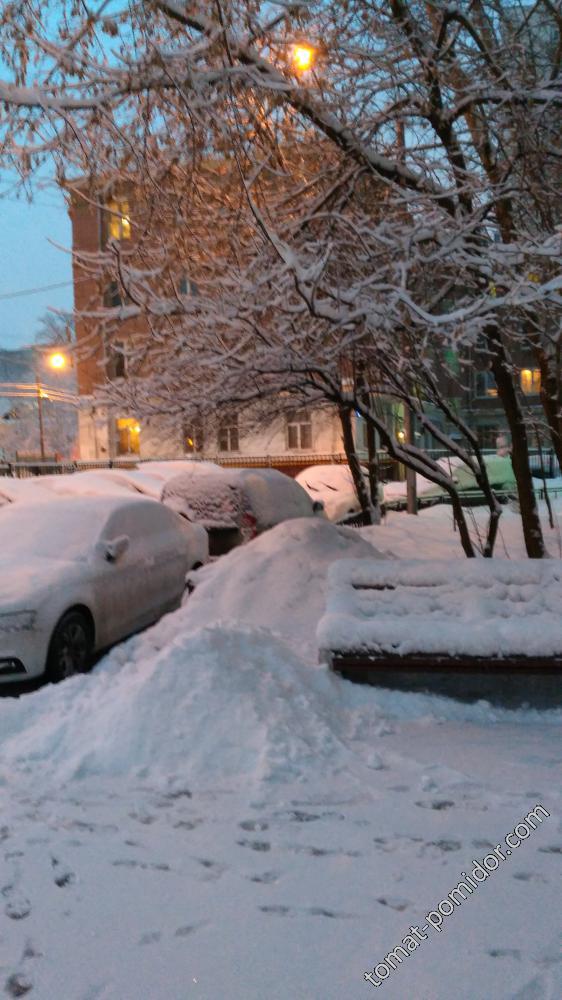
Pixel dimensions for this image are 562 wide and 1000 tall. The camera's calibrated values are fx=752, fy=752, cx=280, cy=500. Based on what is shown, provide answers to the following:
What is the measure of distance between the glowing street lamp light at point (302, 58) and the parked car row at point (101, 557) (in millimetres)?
4267

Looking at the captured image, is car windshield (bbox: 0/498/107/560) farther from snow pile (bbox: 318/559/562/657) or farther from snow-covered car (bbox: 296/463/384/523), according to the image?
snow-covered car (bbox: 296/463/384/523)

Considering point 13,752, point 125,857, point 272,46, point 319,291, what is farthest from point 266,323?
point 125,857

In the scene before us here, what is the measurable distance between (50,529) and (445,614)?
404 cm

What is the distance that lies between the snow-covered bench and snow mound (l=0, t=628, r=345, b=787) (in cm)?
38

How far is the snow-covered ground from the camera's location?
217 cm

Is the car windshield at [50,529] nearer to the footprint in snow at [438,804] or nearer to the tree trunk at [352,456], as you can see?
the tree trunk at [352,456]

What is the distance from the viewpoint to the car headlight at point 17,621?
550cm

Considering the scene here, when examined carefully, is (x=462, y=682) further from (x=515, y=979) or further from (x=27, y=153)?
(x=27, y=153)

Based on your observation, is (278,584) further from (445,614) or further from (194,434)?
(194,434)

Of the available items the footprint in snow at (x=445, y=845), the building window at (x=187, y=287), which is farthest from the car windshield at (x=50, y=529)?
the footprint in snow at (x=445, y=845)

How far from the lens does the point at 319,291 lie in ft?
19.3

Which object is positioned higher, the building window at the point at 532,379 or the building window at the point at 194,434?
the building window at the point at 532,379

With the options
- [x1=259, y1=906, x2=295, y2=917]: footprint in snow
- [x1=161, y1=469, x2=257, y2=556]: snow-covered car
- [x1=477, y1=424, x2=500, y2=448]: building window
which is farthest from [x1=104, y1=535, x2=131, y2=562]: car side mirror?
[x1=477, y1=424, x2=500, y2=448]: building window

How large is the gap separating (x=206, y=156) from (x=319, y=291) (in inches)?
52.6
